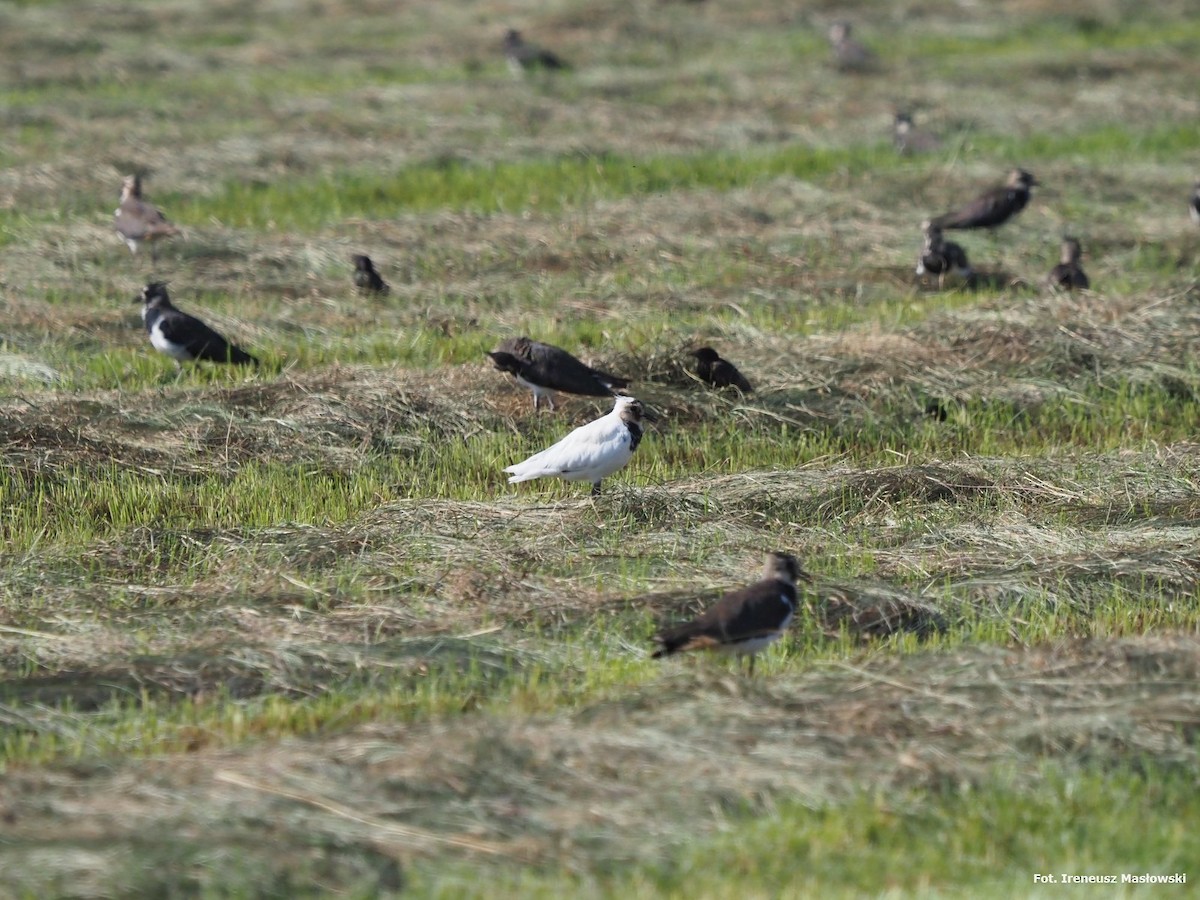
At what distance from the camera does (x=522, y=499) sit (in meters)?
7.82

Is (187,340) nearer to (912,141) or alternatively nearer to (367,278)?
(367,278)

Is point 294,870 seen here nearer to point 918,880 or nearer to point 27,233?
point 918,880

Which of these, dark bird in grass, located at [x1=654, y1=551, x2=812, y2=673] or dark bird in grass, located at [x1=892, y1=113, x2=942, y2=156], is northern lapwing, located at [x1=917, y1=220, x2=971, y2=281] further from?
dark bird in grass, located at [x1=654, y1=551, x2=812, y2=673]

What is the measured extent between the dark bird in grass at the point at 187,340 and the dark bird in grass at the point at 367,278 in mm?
1556

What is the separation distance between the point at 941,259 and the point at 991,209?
122cm

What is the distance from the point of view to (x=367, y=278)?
37.0 ft

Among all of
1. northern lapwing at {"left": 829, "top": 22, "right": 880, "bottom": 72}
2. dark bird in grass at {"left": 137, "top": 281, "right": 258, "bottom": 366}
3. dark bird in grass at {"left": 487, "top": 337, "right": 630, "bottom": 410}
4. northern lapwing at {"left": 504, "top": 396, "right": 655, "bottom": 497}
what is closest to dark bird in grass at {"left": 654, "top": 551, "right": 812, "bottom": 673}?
northern lapwing at {"left": 504, "top": 396, "right": 655, "bottom": 497}

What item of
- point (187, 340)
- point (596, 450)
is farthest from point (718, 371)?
point (187, 340)

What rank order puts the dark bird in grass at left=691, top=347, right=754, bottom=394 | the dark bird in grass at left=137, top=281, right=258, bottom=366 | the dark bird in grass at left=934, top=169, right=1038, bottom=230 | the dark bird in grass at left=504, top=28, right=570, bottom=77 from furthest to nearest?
the dark bird in grass at left=504, top=28, right=570, bottom=77, the dark bird in grass at left=934, top=169, right=1038, bottom=230, the dark bird in grass at left=137, top=281, right=258, bottom=366, the dark bird in grass at left=691, top=347, right=754, bottom=394

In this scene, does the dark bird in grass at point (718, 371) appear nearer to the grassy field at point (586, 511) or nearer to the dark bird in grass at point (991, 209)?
the grassy field at point (586, 511)

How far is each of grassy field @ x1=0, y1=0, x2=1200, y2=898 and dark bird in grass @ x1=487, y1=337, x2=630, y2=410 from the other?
28cm

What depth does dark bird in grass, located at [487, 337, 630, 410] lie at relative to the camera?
888 cm

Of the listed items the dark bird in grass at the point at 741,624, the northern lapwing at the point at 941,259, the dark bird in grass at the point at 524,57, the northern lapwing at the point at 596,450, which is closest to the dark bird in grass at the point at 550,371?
the northern lapwing at the point at 596,450

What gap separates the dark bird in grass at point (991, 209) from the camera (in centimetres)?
1254
